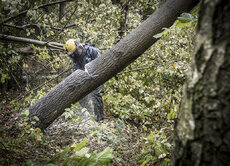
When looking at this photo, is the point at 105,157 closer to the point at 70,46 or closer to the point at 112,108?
the point at 112,108

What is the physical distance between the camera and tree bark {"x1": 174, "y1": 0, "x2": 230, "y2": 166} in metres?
0.57

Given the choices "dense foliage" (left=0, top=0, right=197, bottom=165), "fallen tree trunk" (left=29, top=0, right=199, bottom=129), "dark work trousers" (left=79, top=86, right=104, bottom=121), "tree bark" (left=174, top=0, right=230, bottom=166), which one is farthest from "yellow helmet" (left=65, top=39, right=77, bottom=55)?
"tree bark" (left=174, top=0, right=230, bottom=166)

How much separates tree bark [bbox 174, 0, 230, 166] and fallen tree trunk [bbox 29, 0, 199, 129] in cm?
218

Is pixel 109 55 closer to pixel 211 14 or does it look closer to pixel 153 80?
pixel 153 80

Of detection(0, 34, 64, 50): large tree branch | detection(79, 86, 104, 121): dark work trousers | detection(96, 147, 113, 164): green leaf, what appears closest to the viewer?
detection(96, 147, 113, 164): green leaf

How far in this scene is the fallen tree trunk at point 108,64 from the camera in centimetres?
273

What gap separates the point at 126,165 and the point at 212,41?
195cm

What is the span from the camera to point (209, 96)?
24.5 inches

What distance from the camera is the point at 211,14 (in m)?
0.62

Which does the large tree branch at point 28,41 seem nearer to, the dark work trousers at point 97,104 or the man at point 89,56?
the man at point 89,56

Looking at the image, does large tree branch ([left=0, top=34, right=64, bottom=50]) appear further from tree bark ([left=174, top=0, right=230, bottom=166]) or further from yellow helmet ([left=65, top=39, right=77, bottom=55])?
tree bark ([left=174, top=0, right=230, bottom=166])

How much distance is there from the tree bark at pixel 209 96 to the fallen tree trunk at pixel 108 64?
2178 millimetres

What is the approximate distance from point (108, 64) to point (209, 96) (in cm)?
233

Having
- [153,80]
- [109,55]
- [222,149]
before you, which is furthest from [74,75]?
[222,149]
